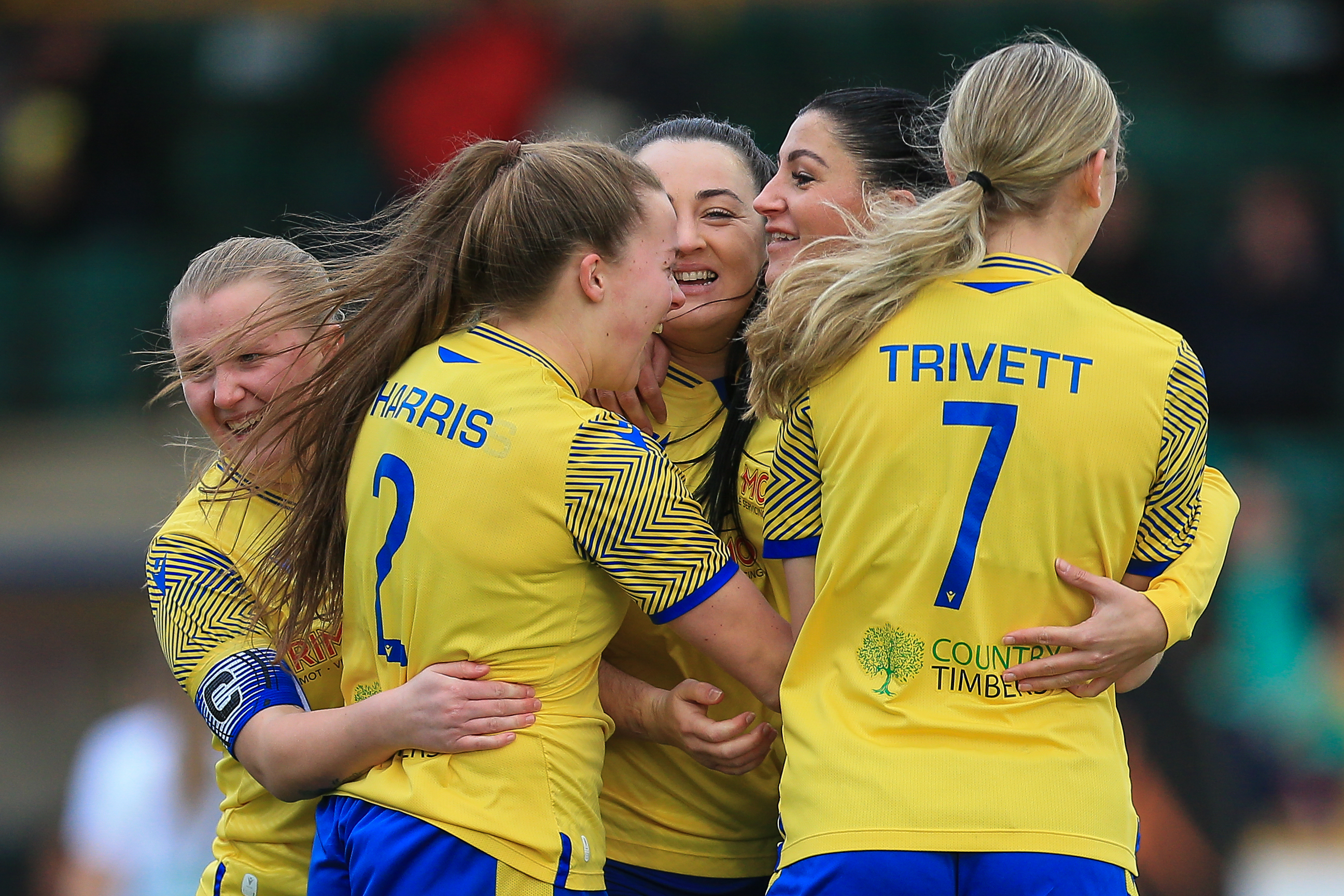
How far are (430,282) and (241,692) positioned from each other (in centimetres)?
75

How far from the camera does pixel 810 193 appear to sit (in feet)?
9.06

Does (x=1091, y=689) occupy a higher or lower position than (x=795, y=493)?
lower

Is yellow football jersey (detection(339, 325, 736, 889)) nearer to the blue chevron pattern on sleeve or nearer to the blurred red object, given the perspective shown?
the blue chevron pattern on sleeve

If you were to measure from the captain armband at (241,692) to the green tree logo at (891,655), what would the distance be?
0.98 m

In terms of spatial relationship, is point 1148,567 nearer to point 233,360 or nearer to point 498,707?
point 498,707

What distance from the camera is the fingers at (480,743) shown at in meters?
2.17

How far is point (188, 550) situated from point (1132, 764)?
364 centimetres

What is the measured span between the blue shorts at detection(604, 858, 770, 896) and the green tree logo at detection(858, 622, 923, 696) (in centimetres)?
76

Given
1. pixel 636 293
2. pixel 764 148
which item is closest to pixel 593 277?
pixel 636 293

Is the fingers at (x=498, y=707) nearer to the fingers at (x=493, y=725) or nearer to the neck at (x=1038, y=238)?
the fingers at (x=493, y=725)

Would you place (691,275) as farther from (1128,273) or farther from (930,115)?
(1128,273)

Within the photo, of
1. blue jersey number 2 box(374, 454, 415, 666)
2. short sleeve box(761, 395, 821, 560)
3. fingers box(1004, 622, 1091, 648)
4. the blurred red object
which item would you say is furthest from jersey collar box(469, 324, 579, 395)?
the blurred red object

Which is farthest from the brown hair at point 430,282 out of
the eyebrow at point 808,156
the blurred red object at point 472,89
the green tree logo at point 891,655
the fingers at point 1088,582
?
the blurred red object at point 472,89

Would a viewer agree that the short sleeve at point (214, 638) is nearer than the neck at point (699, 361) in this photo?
Yes
